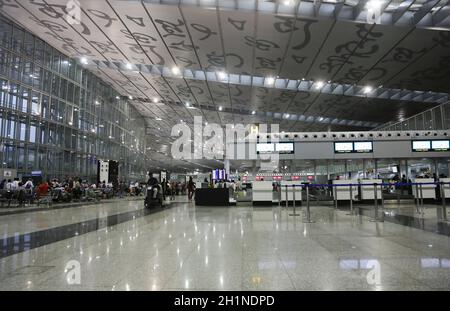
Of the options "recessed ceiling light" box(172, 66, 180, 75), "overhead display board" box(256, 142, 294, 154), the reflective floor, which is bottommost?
the reflective floor

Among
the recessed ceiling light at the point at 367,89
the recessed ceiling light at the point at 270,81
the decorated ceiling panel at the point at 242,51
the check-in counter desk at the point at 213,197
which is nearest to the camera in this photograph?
the decorated ceiling panel at the point at 242,51

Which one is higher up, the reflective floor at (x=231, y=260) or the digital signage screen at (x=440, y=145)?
the digital signage screen at (x=440, y=145)

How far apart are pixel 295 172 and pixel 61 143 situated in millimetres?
17013

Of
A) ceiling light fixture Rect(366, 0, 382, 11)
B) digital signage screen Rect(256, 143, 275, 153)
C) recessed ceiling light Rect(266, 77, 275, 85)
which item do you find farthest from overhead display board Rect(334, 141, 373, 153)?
recessed ceiling light Rect(266, 77, 275, 85)

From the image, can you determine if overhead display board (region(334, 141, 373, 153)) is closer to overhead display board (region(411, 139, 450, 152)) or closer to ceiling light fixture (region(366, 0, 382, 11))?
overhead display board (region(411, 139, 450, 152))

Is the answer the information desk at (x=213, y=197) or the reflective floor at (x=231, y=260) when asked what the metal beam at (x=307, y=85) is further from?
the reflective floor at (x=231, y=260)

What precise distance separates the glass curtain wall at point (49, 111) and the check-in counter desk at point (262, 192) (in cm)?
1431

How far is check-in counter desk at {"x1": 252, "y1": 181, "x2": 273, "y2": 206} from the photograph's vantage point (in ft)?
50.2

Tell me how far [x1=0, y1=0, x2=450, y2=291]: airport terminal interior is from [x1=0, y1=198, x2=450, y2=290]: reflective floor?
37 mm

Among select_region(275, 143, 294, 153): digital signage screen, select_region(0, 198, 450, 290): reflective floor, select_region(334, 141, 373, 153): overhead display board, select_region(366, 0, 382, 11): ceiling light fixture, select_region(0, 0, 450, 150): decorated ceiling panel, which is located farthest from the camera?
select_region(334, 141, 373, 153): overhead display board

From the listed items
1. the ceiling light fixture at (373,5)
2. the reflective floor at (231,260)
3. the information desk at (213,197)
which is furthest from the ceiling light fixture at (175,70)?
the reflective floor at (231,260)

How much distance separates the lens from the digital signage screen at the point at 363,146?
1567 centimetres

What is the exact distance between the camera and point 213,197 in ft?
55.3

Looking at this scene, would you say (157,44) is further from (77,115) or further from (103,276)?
(103,276)
